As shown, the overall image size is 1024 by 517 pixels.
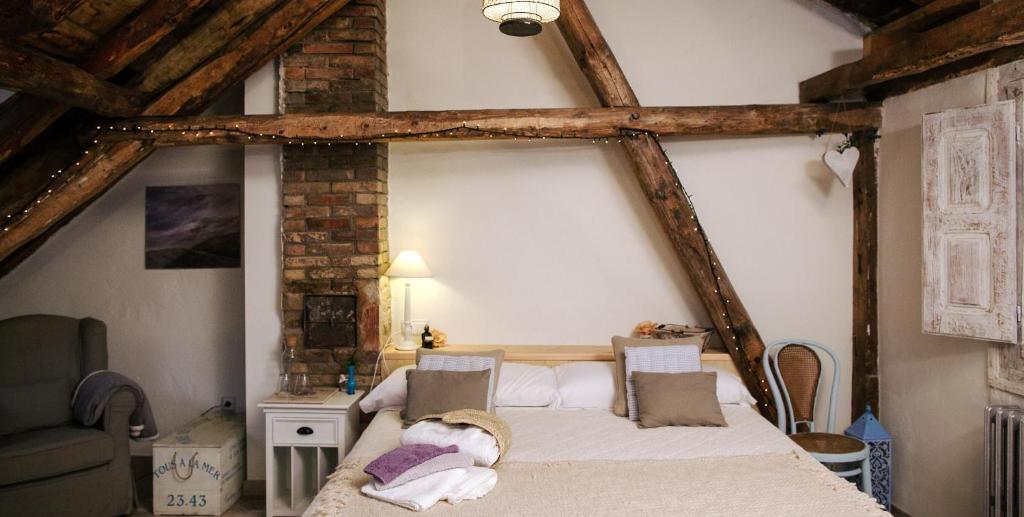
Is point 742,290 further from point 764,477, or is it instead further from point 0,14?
point 0,14

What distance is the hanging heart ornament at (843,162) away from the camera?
429 cm

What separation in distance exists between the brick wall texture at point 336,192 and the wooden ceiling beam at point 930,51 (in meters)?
2.48

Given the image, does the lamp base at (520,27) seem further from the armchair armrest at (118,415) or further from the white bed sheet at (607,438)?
the armchair armrest at (118,415)

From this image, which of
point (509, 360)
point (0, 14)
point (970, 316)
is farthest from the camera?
point (509, 360)

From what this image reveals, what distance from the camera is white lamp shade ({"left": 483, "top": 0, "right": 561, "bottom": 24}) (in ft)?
9.43

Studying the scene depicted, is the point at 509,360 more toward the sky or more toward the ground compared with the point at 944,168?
more toward the ground

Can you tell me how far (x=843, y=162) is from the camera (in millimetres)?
4293

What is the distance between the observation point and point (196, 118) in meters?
4.18

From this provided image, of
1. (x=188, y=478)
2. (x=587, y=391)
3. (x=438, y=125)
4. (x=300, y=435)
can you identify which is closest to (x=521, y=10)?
(x=438, y=125)

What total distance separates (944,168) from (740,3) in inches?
63.1

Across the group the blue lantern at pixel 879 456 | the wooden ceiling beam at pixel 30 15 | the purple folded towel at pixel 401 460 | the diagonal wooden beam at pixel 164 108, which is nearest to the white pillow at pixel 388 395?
the purple folded towel at pixel 401 460

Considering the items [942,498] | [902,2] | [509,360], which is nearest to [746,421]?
[942,498]

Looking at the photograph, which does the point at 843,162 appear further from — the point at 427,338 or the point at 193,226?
the point at 193,226

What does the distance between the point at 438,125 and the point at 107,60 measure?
1578 millimetres
